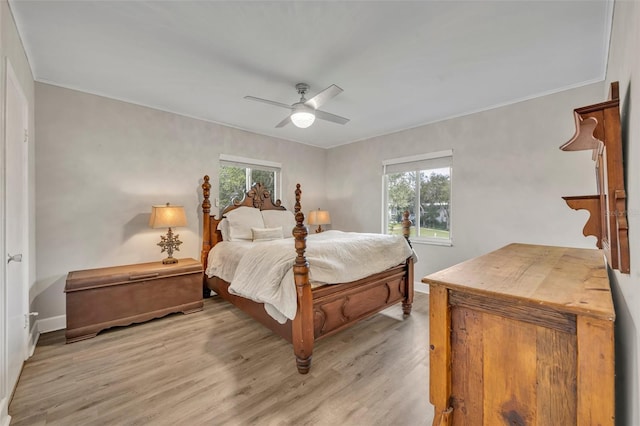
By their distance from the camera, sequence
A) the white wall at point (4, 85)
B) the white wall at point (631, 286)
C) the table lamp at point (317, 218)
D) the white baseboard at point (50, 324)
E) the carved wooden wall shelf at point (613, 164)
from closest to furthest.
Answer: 1. the white wall at point (631, 286)
2. the carved wooden wall shelf at point (613, 164)
3. the white wall at point (4, 85)
4. the white baseboard at point (50, 324)
5. the table lamp at point (317, 218)

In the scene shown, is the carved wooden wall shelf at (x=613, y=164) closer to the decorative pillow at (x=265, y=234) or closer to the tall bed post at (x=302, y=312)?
the tall bed post at (x=302, y=312)

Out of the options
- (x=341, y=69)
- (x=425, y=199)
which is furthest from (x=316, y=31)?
(x=425, y=199)

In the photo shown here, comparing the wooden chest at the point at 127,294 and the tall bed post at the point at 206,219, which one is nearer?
the wooden chest at the point at 127,294

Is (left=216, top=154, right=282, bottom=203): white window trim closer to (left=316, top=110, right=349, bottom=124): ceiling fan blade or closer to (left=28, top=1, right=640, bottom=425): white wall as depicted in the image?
(left=28, top=1, right=640, bottom=425): white wall

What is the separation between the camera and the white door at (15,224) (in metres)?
1.80

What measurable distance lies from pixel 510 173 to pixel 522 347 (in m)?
3.04

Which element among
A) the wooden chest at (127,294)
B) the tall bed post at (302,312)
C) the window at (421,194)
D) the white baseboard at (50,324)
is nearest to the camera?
the tall bed post at (302,312)

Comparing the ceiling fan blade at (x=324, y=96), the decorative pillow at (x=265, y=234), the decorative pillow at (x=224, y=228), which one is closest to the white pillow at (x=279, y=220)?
the decorative pillow at (x=265, y=234)

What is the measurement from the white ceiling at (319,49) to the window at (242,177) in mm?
1140

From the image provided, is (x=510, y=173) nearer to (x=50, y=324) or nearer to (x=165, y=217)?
(x=165, y=217)

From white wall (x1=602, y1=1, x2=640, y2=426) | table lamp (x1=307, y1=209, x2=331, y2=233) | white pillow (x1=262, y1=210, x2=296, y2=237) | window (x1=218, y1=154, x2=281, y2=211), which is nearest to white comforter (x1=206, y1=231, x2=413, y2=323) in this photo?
white pillow (x1=262, y1=210, x2=296, y2=237)

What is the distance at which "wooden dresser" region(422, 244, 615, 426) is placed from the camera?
83 cm

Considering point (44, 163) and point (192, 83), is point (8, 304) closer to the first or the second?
point (44, 163)

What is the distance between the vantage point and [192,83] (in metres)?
2.88
